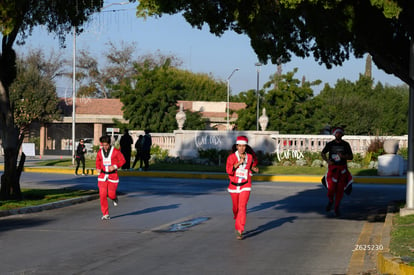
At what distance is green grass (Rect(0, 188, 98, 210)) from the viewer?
17375 mm

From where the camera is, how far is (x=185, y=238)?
40.8 feet

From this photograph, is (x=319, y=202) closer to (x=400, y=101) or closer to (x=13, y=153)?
(x=13, y=153)

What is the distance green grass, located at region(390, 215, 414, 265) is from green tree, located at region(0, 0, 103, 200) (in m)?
9.39

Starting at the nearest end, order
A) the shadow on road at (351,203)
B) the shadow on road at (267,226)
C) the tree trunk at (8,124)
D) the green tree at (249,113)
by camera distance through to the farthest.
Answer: the shadow on road at (267,226), the shadow on road at (351,203), the tree trunk at (8,124), the green tree at (249,113)

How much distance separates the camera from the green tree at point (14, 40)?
716 inches

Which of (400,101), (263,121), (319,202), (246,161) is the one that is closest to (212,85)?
(400,101)

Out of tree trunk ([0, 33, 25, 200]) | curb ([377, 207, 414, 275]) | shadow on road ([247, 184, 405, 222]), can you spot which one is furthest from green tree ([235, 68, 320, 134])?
curb ([377, 207, 414, 275])

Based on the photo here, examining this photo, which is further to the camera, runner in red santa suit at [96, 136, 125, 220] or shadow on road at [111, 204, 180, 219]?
shadow on road at [111, 204, 180, 219]

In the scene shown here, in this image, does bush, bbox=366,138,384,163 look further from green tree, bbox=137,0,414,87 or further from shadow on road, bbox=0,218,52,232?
shadow on road, bbox=0,218,52,232

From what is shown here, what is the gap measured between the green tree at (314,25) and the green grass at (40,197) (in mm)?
5984

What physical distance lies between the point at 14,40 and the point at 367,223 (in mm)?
9473

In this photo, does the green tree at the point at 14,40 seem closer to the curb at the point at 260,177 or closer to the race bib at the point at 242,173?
the race bib at the point at 242,173

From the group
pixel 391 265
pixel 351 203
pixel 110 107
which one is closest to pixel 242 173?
pixel 391 265

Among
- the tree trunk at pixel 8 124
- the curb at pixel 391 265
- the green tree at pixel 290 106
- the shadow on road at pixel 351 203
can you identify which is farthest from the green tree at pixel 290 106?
the curb at pixel 391 265
